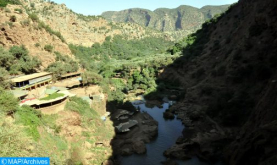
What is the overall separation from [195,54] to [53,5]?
6746cm

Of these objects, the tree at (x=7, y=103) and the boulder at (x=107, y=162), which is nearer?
the tree at (x=7, y=103)

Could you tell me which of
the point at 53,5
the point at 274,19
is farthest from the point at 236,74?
the point at 53,5

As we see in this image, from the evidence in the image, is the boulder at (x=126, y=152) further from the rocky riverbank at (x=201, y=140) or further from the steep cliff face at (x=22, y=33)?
the steep cliff face at (x=22, y=33)

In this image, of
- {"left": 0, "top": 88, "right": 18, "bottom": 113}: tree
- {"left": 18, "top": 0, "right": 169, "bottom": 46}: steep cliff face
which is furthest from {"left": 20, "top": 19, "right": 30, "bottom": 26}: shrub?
{"left": 0, "top": 88, "right": 18, "bottom": 113}: tree

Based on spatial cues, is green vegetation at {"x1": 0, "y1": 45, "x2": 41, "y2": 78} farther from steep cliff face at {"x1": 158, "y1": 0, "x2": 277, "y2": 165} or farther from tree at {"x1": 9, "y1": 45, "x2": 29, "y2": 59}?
steep cliff face at {"x1": 158, "y1": 0, "x2": 277, "y2": 165}

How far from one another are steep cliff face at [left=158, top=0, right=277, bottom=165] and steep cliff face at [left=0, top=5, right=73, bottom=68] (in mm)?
37474

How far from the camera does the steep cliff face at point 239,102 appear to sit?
29391mm

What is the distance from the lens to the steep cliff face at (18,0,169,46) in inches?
3706

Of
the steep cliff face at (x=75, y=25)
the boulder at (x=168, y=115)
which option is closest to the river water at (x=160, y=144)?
the boulder at (x=168, y=115)

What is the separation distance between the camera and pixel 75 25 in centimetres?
11075

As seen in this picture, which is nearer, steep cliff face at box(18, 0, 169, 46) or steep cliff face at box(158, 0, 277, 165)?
steep cliff face at box(158, 0, 277, 165)

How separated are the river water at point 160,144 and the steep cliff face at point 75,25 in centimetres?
6399

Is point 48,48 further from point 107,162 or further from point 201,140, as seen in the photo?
point 201,140

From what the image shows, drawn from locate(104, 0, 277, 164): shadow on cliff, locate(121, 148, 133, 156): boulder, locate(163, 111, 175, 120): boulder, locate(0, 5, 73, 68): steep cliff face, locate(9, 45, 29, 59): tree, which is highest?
locate(0, 5, 73, 68): steep cliff face
